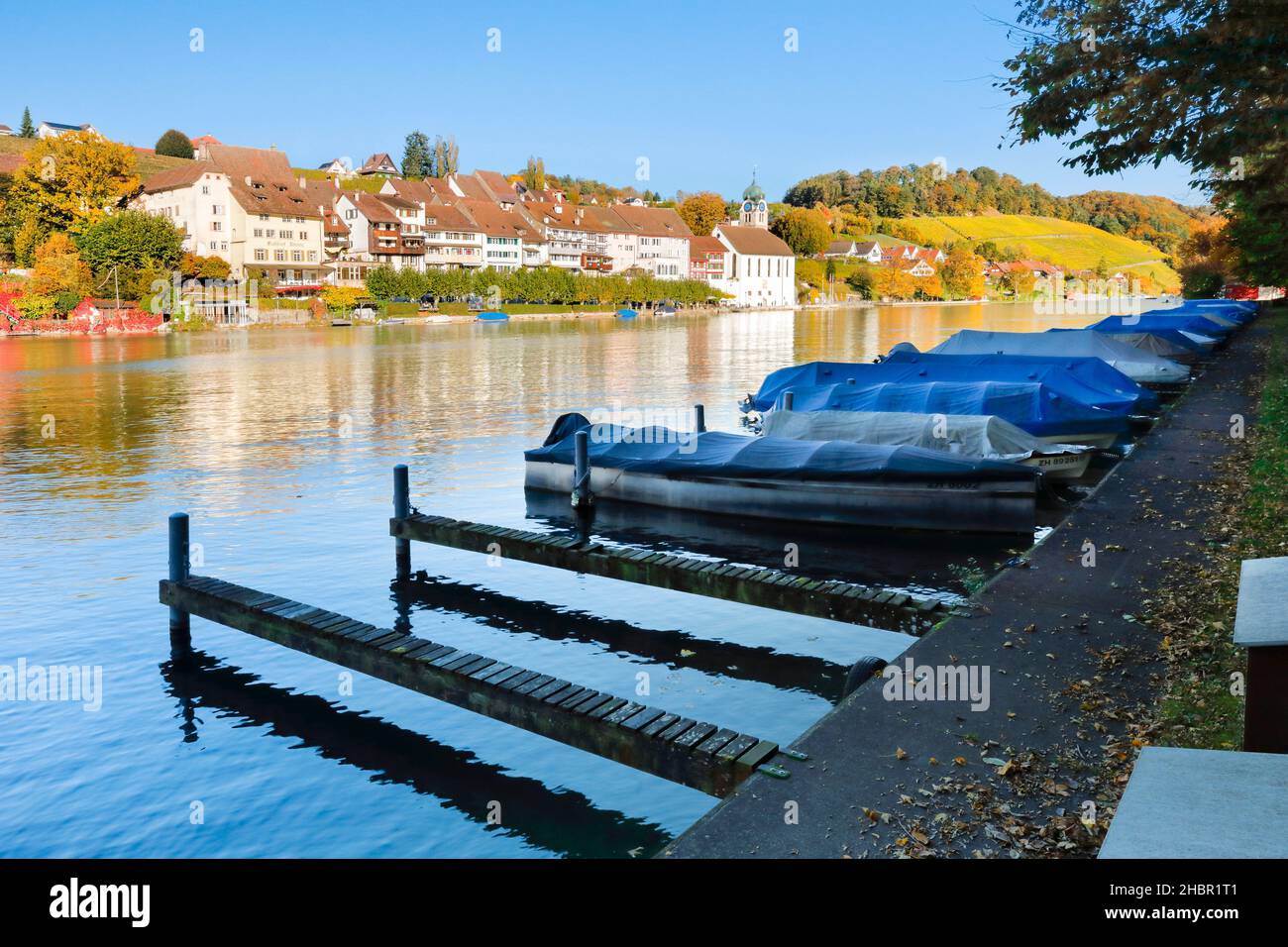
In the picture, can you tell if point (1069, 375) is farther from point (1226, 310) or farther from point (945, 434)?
point (1226, 310)

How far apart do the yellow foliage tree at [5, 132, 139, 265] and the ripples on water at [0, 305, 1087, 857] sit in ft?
310

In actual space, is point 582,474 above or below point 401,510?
above

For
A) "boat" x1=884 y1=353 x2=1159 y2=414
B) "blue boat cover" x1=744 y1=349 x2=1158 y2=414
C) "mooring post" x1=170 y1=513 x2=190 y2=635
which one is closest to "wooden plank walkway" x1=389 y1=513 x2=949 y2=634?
"mooring post" x1=170 y1=513 x2=190 y2=635

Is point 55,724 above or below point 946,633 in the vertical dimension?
below

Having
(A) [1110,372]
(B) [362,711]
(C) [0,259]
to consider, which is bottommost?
(B) [362,711]

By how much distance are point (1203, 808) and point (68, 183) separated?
142209 millimetres

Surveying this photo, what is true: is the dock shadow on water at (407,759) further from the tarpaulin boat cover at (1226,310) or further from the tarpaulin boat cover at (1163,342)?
the tarpaulin boat cover at (1226,310)

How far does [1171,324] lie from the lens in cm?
6500

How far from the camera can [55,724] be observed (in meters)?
14.3

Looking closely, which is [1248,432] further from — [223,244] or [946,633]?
[223,244]

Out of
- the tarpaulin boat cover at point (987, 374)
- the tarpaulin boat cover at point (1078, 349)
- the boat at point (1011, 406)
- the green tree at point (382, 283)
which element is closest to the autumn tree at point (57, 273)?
the green tree at point (382, 283)

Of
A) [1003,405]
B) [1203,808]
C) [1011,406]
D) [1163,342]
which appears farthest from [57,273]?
[1203,808]

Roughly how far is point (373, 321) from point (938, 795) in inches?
5216
